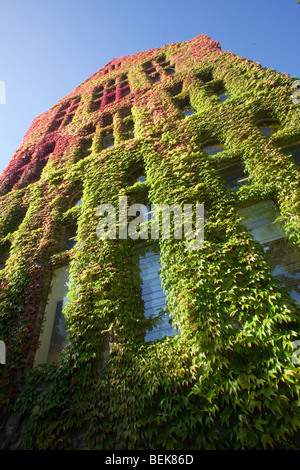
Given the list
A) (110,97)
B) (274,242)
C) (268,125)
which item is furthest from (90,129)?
(274,242)

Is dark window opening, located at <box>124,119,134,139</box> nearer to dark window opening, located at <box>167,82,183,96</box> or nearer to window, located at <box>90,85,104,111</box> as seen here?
dark window opening, located at <box>167,82,183,96</box>

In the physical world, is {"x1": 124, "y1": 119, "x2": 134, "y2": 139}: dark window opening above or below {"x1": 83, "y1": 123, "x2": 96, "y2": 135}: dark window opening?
below

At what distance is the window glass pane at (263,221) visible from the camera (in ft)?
17.6

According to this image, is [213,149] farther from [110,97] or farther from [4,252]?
[110,97]

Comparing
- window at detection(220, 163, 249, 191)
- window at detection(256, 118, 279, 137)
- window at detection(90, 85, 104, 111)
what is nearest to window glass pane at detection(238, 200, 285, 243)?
window at detection(220, 163, 249, 191)

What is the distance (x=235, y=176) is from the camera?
22.7 feet

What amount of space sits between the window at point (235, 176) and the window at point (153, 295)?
2815mm

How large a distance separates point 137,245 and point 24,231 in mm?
4366

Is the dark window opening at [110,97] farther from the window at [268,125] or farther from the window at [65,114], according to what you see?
the window at [268,125]

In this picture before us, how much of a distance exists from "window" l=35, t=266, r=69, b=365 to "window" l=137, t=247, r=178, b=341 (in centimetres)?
205

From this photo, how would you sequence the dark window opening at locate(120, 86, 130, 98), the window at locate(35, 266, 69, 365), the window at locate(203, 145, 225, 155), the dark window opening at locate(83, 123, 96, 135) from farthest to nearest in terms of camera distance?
the dark window opening at locate(120, 86, 130, 98) < the dark window opening at locate(83, 123, 96, 135) < the window at locate(203, 145, 225, 155) < the window at locate(35, 266, 69, 365)

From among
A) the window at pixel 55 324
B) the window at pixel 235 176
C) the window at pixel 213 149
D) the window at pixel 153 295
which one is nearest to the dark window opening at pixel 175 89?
the window at pixel 213 149

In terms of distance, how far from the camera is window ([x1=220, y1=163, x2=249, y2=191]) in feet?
22.2

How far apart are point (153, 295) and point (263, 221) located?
2957 mm
